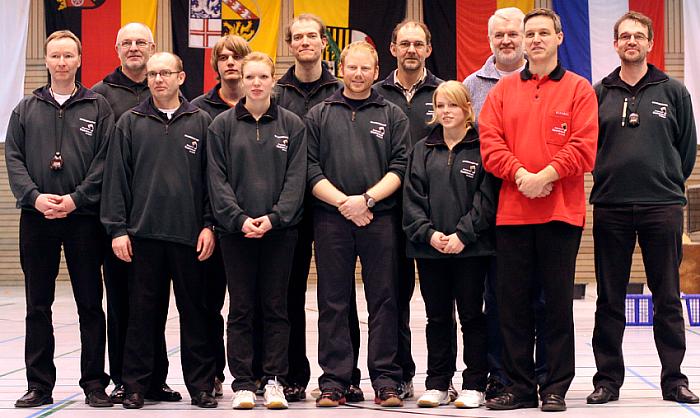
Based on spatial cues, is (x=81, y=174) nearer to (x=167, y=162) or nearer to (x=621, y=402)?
(x=167, y=162)

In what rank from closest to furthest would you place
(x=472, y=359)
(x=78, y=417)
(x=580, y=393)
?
(x=78, y=417) < (x=472, y=359) < (x=580, y=393)

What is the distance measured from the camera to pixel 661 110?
5.26 metres

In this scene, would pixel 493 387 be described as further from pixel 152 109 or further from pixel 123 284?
pixel 152 109

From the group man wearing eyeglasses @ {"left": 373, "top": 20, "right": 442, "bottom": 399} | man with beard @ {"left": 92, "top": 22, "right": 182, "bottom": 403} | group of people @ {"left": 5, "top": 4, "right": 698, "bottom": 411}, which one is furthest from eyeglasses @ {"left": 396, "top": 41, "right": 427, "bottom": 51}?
man with beard @ {"left": 92, "top": 22, "right": 182, "bottom": 403}

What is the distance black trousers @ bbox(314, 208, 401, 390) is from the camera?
5.24 meters

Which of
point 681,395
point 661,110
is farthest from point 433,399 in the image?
point 661,110

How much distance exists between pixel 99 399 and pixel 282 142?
1.77 metres

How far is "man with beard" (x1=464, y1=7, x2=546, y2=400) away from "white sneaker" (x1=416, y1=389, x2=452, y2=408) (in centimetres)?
25

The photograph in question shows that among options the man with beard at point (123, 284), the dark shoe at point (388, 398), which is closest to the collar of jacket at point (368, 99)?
the man with beard at point (123, 284)

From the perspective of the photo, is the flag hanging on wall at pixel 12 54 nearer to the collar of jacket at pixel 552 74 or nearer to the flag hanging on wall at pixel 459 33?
the flag hanging on wall at pixel 459 33

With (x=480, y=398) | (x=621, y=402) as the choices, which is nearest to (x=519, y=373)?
(x=480, y=398)

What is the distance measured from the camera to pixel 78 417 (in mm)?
4824

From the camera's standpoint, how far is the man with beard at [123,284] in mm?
5371

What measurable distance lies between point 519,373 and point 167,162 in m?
2.26
